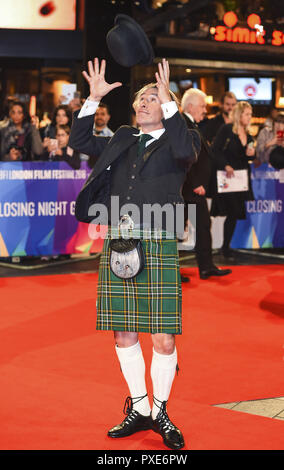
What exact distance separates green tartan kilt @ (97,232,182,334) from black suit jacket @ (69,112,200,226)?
0.25 meters

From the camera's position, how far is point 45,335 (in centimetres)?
621

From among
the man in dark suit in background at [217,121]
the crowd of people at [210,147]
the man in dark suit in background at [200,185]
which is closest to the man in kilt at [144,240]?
the man in dark suit in background at [200,185]

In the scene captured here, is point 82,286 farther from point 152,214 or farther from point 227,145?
point 152,214

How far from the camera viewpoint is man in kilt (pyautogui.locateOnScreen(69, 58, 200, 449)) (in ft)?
13.1

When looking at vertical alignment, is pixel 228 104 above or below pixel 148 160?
above

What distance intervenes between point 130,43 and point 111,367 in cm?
228

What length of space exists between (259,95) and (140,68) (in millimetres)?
3596

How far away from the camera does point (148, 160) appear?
13.1 feet

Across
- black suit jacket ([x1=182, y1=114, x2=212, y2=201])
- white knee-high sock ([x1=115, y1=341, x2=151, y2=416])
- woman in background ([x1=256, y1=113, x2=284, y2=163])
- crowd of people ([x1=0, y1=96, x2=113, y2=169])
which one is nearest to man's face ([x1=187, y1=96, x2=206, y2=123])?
black suit jacket ([x1=182, y1=114, x2=212, y2=201])

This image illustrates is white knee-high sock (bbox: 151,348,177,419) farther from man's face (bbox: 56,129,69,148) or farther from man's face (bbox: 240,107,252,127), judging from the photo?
man's face (bbox: 56,129,69,148)

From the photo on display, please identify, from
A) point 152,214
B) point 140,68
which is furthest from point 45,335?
point 140,68

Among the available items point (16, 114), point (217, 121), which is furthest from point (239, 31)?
point (16, 114)

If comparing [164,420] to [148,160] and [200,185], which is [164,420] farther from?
[200,185]

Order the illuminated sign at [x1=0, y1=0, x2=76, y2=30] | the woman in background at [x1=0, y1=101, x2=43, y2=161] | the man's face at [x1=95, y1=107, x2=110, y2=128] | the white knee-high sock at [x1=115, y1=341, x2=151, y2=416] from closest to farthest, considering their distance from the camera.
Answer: the white knee-high sock at [x1=115, y1=341, x2=151, y2=416], the woman in background at [x1=0, y1=101, x2=43, y2=161], the man's face at [x1=95, y1=107, x2=110, y2=128], the illuminated sign at [x1=0, y1=0, x2=76, y2=30]
